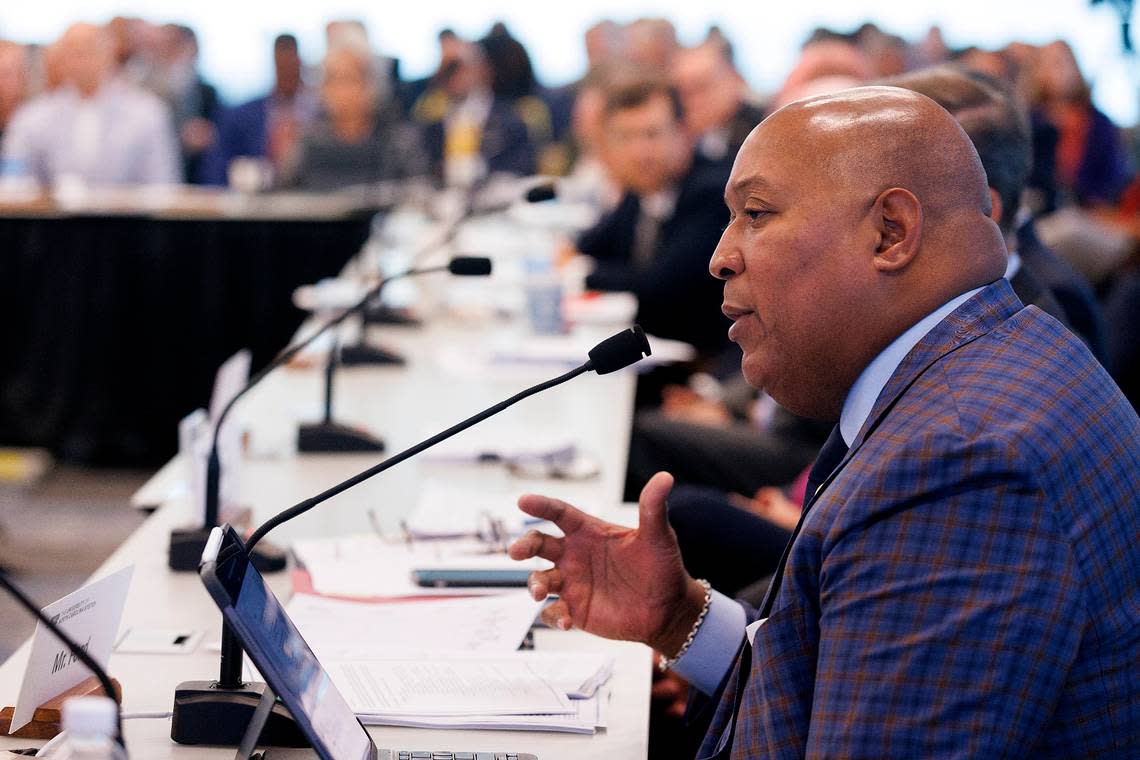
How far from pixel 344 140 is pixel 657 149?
2259 millimetres

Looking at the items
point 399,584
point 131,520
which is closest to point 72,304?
point 131,520

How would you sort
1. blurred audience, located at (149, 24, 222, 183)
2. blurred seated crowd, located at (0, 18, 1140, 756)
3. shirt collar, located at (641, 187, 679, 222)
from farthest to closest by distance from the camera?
blurred audience, located at (149, 24, 222, 183), shirt collar, located at (641, 187, 679, 222), blurred seated crowd, located at (0, 18, 1140, 756)

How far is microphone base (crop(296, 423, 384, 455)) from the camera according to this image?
2.34 m

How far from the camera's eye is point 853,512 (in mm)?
981

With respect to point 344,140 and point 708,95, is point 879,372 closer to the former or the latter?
point 708,95

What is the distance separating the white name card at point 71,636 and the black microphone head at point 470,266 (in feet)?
2.72

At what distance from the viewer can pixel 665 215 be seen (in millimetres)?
4512

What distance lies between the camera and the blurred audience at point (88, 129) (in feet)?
20.7

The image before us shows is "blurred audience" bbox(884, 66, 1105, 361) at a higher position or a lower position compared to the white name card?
higher

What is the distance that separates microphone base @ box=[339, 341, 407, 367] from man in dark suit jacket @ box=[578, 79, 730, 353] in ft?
3.87

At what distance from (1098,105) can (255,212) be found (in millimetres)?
4931

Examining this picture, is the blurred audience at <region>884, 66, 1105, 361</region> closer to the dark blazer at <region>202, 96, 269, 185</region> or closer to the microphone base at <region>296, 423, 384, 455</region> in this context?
the microphone base at <region>296, 423, 384, 455</region>

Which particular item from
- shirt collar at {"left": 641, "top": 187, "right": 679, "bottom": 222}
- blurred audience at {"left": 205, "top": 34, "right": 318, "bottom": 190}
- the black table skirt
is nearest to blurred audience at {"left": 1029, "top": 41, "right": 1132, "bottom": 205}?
shirt collar at {"left": 641, "top": 187, "right": 679, "bottom": 222}

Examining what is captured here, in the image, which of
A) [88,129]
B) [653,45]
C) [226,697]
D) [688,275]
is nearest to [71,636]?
[226,697]
